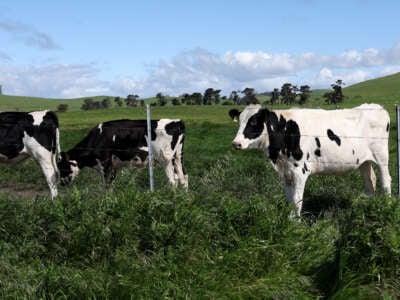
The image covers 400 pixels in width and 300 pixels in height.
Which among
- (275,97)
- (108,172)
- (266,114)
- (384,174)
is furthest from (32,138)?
(275,97)

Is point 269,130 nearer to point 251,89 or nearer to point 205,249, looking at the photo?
point 205,249

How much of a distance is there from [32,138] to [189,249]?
266 inches

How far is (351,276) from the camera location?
4465mm

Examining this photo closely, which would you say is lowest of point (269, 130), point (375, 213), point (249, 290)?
point (249, 290)

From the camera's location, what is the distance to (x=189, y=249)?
5.00m

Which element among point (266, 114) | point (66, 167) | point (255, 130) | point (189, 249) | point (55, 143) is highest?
point (266, 114)

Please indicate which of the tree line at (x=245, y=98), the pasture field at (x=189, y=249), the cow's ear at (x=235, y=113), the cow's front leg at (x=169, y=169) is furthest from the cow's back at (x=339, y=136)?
the tree line at (x=245, y=98)

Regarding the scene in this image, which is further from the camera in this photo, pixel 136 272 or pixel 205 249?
pixel 205 249

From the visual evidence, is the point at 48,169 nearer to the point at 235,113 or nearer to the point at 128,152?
the point at 128,152

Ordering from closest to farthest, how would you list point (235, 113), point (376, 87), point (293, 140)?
point (293, 140)
point (235, 113)
point (376, 87)

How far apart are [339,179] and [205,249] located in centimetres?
516

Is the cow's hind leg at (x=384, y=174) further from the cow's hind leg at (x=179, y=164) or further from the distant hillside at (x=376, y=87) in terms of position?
the distant hillside at (x=376, y=87)

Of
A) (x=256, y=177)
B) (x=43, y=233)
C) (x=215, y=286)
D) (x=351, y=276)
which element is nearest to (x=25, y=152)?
(x=256, y=177)

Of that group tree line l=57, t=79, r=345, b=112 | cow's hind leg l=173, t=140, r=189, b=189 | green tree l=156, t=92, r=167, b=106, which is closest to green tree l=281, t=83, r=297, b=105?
tree line l=57, t=79, r=345, b=112
